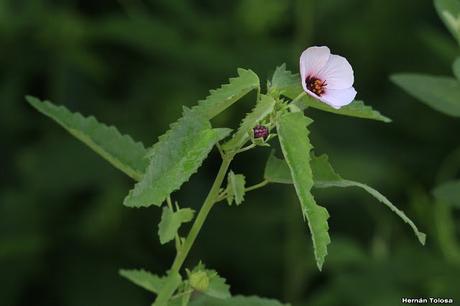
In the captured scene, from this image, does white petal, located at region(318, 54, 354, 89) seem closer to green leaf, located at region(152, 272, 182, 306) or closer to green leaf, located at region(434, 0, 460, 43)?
green leaf, located at region(152, 272, 182, 306)

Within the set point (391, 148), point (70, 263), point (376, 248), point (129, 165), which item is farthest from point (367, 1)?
point (129, 165)

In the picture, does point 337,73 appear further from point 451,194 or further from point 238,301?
point 451,194

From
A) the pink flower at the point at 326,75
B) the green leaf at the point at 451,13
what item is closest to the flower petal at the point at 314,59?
the pink flower at the point at 326,75

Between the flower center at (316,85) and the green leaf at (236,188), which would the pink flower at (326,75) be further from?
the green leaf at (236,188)

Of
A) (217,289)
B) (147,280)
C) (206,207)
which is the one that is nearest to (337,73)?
(206,207)

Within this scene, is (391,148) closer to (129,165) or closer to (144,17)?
(144,17)
